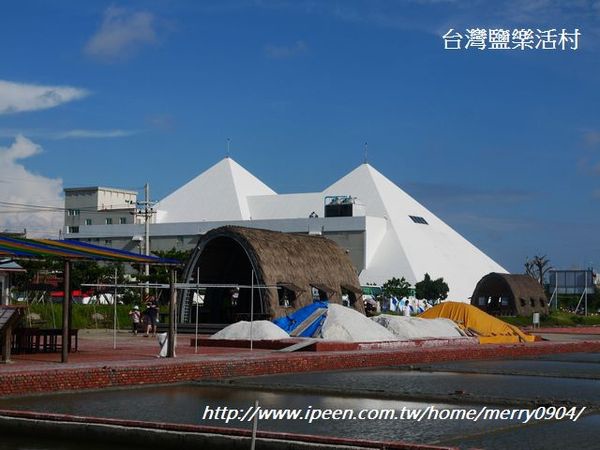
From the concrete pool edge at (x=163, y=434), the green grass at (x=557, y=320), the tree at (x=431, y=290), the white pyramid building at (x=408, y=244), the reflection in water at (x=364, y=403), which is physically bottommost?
the green grass at (x=557, y=320)

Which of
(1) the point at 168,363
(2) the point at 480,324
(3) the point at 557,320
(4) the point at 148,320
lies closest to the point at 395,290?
(3) the point at 557,320

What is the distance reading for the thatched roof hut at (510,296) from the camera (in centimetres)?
5431

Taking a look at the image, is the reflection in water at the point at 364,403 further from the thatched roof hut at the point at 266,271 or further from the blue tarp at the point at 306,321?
the thatched roof hut at the point at 266,271

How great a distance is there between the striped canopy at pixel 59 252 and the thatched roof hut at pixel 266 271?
9914mm

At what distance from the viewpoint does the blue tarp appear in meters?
23.8

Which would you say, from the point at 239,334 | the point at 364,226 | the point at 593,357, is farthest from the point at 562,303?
the point at 239,334

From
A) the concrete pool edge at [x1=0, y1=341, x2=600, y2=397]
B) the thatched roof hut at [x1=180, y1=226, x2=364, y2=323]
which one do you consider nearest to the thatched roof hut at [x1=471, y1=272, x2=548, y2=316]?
Answer: the thatched roof hut at [x1=180, y1=226, x2=364, y2=323]

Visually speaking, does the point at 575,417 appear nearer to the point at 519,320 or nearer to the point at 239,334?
the point at 239,334

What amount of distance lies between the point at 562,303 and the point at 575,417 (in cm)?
6775

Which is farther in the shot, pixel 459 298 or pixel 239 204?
pixel 239 204

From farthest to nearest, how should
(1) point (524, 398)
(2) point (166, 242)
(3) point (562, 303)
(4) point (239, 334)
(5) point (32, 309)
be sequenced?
(2) point (166, 242) → (3) point (562, 303) → (5) point (32, 309) → (4) point (239, 334) → (1) point (524, 398)

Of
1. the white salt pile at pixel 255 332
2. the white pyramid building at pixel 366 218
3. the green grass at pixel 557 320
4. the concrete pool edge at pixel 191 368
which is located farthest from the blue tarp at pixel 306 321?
the white pyramid building at pixel 366 218

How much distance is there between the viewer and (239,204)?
318ft

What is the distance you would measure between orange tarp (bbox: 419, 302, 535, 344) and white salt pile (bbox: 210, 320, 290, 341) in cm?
802
